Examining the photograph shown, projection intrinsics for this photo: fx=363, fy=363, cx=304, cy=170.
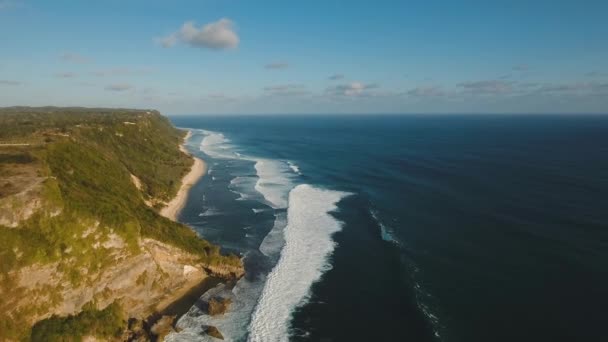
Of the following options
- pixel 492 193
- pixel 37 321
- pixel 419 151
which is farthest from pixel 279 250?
pixel 419 151

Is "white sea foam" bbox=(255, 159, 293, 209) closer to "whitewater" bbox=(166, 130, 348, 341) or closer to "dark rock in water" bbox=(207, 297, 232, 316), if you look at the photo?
"whitewater" bbox=(166, 130, 348, 341)

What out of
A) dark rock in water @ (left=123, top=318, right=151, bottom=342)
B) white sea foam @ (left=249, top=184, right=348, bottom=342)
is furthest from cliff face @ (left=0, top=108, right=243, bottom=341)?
white sea foam @ (left=249, top=184, right=348, bottom=342)

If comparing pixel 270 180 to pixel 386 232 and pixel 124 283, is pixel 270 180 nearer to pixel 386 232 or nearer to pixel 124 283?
pixel 386 232

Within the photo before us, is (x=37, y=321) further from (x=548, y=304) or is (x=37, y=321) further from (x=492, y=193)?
(x=492, y=193)

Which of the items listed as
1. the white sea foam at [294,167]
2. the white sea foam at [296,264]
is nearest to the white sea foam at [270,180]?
the white sea foam at [294,167]

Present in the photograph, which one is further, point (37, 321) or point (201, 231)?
point (201, 231)

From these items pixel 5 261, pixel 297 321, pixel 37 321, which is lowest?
pixel 297 321
